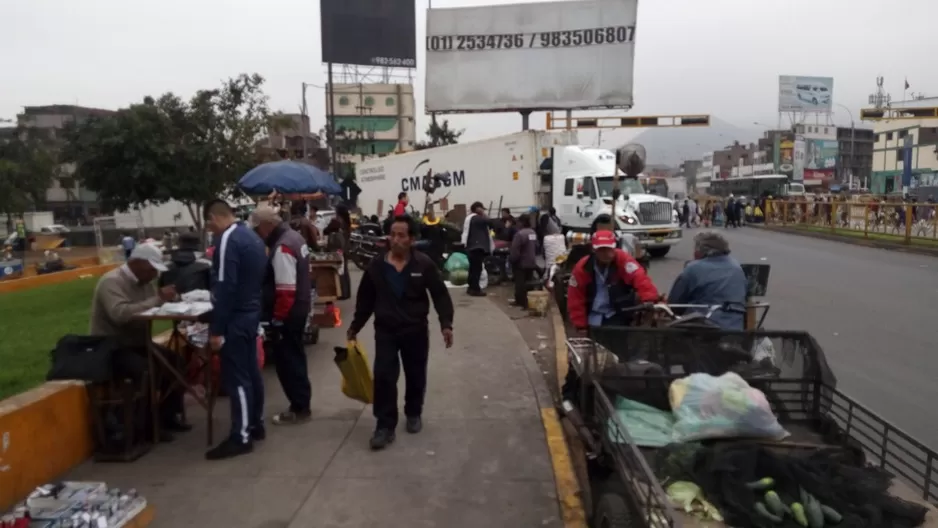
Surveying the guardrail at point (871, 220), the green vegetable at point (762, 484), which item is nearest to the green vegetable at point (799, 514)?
the green vegetable at point (762, 484)

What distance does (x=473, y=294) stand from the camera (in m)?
13.4

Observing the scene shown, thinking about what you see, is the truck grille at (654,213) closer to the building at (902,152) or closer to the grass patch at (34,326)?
the grass patch at (34,326)

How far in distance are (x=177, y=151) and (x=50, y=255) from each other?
13636mm

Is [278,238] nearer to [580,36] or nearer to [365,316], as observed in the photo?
[365,316]

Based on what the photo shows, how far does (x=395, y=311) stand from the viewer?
18.0ft

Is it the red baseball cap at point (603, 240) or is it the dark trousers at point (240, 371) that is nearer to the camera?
the dark trousers at point (240, 371)

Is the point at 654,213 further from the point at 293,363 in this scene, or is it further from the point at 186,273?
the point at 293,363

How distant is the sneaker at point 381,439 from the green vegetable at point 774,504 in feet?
9.85

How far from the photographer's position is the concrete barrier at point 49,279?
58.4 ft

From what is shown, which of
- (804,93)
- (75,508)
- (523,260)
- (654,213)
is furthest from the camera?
(804,93)

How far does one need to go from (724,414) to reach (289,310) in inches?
139

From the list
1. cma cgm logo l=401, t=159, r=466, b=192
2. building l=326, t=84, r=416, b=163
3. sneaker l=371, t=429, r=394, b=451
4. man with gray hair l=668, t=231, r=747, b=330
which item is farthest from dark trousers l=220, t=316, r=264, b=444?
building l=326, t=84, r=416, b=163

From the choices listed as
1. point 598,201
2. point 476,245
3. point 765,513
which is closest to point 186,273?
point 765,513

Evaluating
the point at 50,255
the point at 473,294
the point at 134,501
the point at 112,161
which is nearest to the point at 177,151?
the point at 112,161
